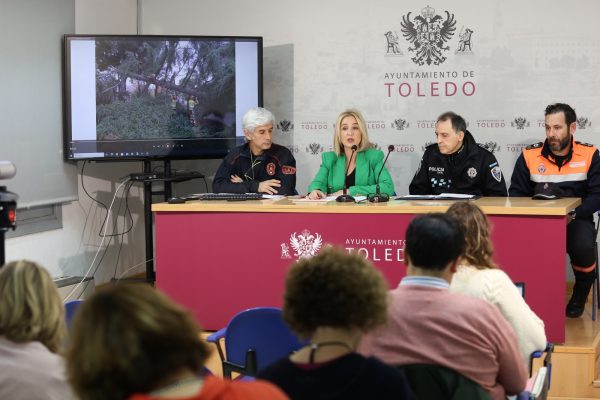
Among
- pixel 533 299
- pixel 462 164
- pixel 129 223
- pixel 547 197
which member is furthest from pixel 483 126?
pixel 129 223

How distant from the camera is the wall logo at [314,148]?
656 centimetres

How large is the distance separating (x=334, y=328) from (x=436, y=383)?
515 millimetres

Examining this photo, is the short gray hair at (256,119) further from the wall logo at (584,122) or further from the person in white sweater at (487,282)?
the person in white sweater at (487,282)

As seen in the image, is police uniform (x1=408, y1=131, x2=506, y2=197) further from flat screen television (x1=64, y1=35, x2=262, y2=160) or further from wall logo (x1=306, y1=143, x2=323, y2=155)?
flat screen television (x1=64, y1=35, x2=262, y2=160)

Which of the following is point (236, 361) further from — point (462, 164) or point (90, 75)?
point (90, 75)

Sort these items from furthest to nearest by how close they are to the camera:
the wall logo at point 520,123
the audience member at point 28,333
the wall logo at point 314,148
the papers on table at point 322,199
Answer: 1. the wall logo at point 314,148
2. the wall logo at point 520,123
3. the papers on table at point 322,199
4. the audience member at point 28,333

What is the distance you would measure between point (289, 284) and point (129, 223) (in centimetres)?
498

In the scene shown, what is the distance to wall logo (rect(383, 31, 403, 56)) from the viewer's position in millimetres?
6348

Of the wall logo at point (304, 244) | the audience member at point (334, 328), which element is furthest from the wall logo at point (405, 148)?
the audience member at point (334, 328)

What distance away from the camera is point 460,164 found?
5363 mm

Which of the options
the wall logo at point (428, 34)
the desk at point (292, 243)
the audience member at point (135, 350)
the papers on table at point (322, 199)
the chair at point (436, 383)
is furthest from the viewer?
the wall logo at point (428, 34)

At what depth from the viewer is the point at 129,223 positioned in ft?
A: 21.9

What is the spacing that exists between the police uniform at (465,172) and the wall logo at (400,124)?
2.90 ft

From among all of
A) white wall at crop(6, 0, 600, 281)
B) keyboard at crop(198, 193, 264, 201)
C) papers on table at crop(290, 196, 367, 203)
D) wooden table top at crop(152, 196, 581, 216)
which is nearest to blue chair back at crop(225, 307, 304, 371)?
wooden table top at crop(152, 196, 581, 216)
